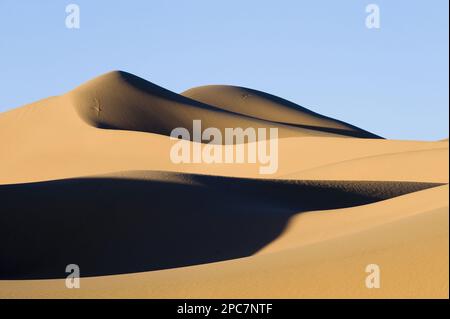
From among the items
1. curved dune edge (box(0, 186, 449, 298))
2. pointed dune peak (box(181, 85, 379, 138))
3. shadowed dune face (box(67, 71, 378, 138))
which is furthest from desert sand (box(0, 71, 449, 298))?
pointed dune peak (box(181, 85, 379, 138))

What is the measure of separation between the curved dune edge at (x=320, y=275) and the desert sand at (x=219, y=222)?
0.02m

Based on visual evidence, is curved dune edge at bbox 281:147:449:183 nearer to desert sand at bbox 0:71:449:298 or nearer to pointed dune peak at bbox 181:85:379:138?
desert sand at bbox 0:71:449:298

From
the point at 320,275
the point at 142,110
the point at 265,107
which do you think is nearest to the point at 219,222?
the point at 320,275

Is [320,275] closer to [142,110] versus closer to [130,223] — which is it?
[130,223]

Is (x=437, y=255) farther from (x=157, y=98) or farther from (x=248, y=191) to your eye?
(x=157, y=98)

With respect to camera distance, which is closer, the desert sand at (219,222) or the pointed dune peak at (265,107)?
the desert sand at (219,222)

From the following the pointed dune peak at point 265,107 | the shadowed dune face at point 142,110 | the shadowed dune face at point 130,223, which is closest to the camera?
the shadowed dune face at point 130,223

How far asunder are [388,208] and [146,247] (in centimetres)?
573

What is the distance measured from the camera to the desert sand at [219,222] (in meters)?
9.45

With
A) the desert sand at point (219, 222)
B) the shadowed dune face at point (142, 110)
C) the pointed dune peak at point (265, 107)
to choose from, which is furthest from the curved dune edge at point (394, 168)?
the pointed dune peak at point (265, 107)

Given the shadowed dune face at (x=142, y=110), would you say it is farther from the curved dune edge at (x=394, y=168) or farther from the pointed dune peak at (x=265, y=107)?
the curved dune edge at (x=394, y=168)

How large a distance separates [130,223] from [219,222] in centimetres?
218

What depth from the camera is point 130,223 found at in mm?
20375

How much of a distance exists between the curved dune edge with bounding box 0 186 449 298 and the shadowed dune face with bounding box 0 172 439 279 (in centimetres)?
680
